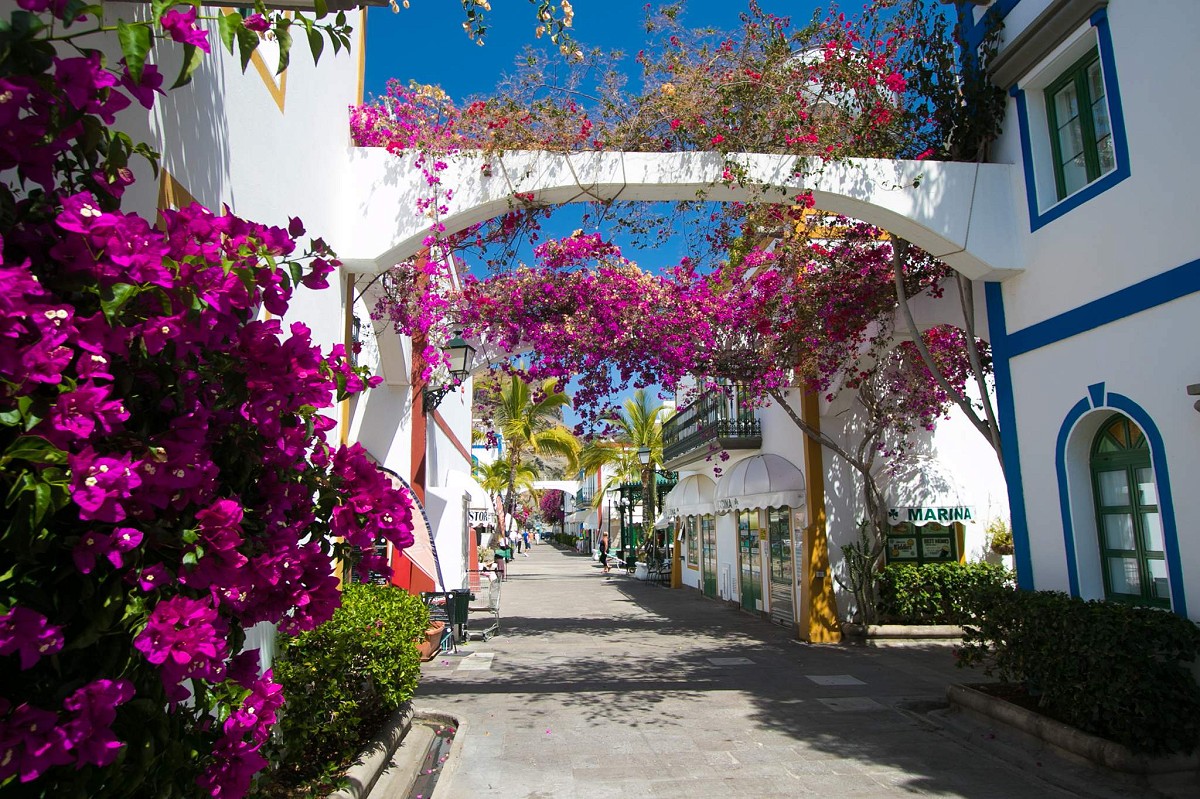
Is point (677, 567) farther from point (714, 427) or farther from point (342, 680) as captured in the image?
point (342, 680)

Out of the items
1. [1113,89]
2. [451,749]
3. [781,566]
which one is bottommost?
[451,749]

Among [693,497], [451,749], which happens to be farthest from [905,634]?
[451,749]

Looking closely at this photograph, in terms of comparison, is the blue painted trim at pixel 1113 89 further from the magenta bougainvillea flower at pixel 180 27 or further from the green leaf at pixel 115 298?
the green leaf at pixel 115 298

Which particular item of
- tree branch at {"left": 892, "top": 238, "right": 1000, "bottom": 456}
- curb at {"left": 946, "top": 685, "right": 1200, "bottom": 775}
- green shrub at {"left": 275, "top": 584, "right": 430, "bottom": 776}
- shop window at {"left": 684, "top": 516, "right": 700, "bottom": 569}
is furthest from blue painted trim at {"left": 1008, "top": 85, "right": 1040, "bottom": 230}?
shop window at {"left": 684, "top": 516, "right": 700, "bottom": 569}

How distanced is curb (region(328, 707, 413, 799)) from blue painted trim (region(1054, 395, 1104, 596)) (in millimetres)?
6079

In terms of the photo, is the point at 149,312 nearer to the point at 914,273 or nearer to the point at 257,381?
the point at 257,381

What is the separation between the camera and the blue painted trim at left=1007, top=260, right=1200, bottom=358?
6156 mm

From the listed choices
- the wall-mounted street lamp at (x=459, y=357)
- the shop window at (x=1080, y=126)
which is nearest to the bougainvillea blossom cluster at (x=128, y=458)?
the shop window at (x=1080, y=126)

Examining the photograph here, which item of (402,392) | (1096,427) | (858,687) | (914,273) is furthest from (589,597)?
(1096,427)

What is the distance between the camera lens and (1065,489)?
Answer: 7477 millimetres

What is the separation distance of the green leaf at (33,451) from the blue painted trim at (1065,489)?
7753 millimetres

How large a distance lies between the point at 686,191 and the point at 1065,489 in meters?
4.56

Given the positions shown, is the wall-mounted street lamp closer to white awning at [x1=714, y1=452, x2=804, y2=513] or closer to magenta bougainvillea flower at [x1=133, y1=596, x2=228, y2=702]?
white awning at [x1=714, y1=452, x2=804, y2=513]

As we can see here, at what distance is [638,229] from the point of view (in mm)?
8977
